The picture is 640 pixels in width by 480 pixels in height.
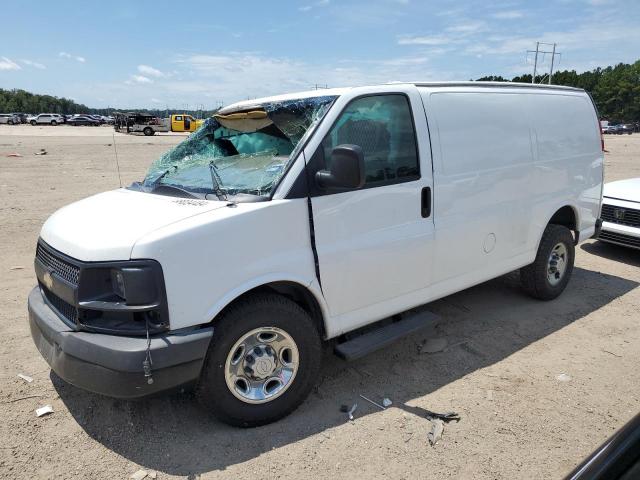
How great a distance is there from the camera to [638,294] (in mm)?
5715

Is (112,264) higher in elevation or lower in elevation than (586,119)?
lower

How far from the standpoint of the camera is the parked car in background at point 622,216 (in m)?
6.81

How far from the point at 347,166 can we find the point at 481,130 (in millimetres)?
1792

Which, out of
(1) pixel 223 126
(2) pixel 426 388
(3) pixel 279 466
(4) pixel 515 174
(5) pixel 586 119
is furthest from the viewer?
(5) pixel 586 119

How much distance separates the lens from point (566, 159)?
5188mm

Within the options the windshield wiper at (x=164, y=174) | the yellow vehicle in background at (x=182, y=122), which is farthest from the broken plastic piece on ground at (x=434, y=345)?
the yellow vehicle in background at (x=182, y=122)

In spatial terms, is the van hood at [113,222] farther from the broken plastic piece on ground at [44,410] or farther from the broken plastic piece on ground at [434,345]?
the broken plastic piece on ground at [434,345]

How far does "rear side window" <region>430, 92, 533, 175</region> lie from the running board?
118 centimetres

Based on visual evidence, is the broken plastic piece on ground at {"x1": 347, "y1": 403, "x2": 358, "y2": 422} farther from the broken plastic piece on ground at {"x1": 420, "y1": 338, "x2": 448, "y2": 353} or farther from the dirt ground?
the broken plastic piece on ground at {"x1": 420, "y1": 338, "x2": 448, "y2": 353}

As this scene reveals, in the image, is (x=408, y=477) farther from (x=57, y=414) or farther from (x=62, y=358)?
(x=57, y=414)

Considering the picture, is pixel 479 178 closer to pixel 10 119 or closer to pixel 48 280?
pixel 48 280

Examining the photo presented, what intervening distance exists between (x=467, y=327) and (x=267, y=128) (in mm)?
2632

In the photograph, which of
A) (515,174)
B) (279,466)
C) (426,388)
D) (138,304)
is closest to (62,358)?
(138,304)

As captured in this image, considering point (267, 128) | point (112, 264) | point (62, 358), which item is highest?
point (267, 128)
